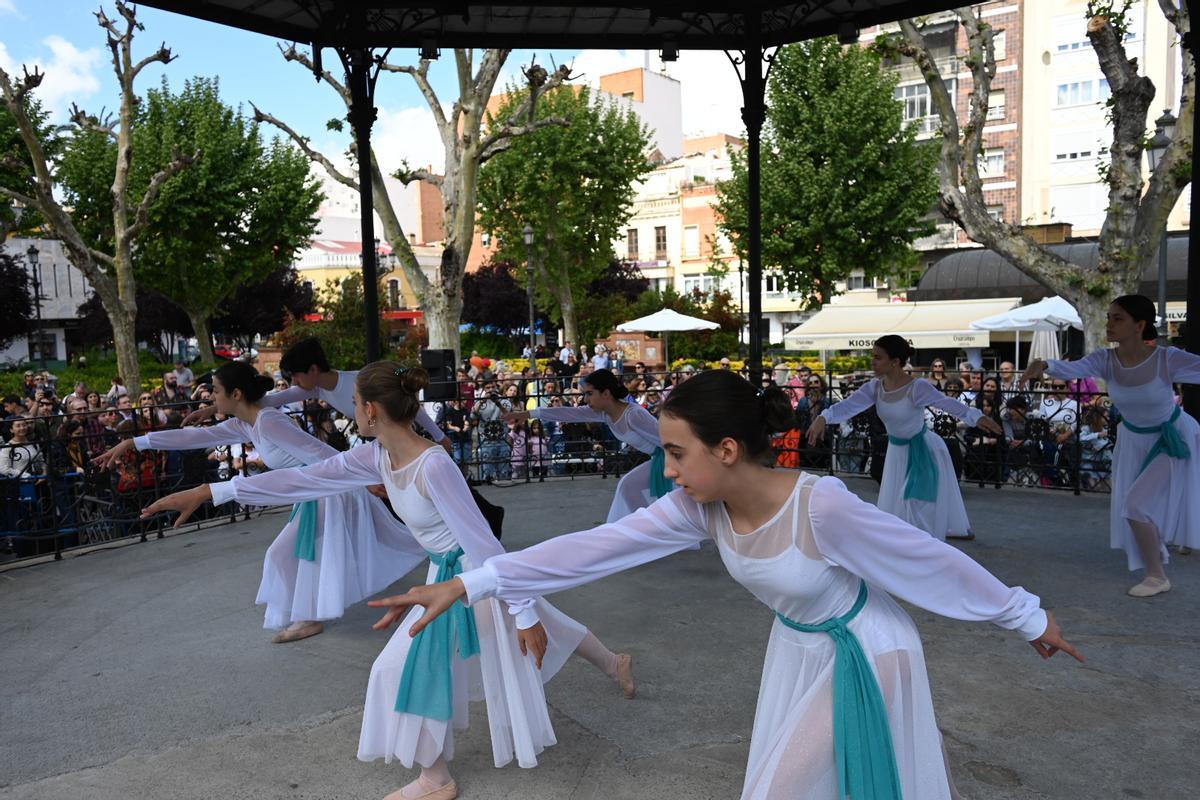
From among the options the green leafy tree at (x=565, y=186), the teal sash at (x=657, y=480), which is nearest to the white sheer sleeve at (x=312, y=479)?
the teal sash at (x=657, y=480)

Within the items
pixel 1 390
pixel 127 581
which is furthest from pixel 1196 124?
pixel 1 390

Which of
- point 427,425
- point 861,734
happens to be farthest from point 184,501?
point 427,425

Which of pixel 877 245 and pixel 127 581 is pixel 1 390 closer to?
pixel 127 581

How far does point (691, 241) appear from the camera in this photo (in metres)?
58.0

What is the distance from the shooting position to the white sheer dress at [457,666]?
3.84 metres

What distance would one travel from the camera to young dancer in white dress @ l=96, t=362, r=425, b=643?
229 inches

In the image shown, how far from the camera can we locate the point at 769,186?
29766 mm

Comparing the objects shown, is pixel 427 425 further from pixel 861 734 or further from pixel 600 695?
pixel 861 734

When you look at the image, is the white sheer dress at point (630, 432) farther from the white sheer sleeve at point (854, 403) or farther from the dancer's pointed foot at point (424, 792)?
the dancer's pointed foot at point (424, 792)

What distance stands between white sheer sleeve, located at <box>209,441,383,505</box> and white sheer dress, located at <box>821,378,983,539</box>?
4.06 m

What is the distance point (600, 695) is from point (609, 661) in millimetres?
388

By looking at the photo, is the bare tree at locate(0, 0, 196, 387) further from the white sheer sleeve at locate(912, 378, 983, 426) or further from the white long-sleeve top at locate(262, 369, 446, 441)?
the white sheer sleeve at locate(912, 378, 983, 426)

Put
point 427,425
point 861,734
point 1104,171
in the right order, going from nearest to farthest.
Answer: point 861,734 < point 427,425 < point 1104,171

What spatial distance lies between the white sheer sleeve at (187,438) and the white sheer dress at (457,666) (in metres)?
2.20
